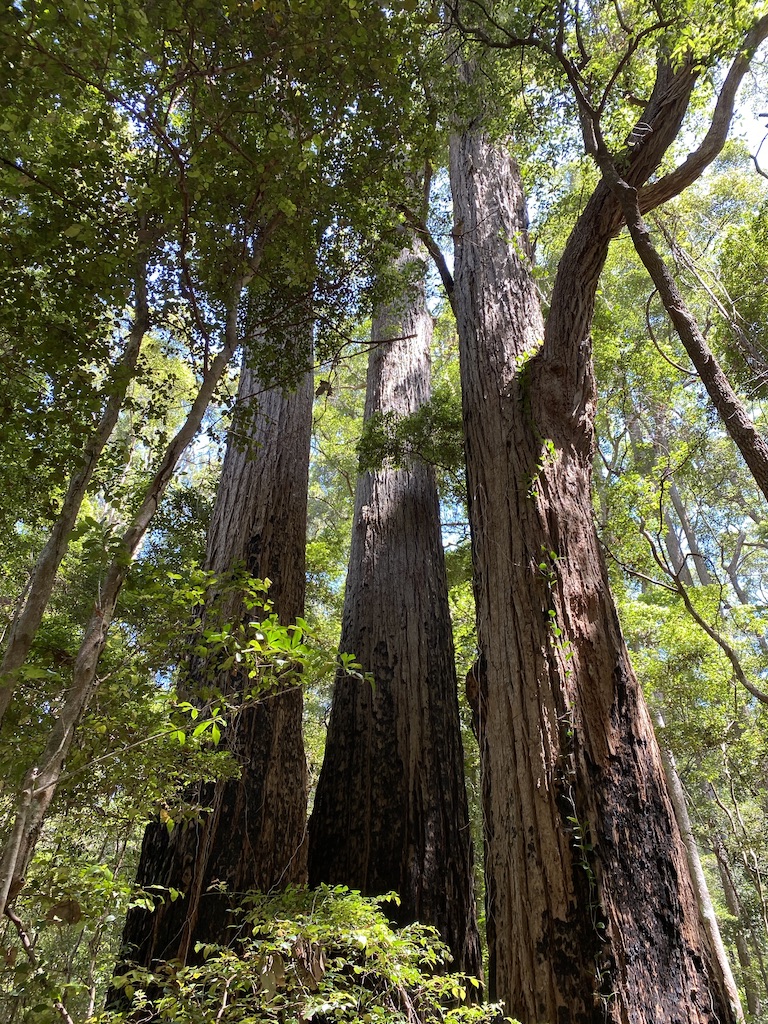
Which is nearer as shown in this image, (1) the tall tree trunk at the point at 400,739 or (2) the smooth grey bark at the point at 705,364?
(2) the smooth grey bark at the point at 705,364

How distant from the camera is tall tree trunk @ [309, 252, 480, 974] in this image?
385cm

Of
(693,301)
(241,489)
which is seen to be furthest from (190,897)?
(693,301)

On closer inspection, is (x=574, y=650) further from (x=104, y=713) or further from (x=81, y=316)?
(x=81, y=316)

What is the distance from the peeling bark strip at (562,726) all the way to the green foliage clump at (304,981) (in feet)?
1.68

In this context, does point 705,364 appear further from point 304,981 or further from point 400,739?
point 400,739

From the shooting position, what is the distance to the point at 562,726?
2.87 m

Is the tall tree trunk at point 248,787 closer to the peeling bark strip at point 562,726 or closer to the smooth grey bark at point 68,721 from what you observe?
the smooth grey bark at point 68,721

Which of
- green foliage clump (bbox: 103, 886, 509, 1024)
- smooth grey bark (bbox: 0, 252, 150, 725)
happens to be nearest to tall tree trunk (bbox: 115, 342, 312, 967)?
smooth grey bark (bbox: 0, 252, 150, 725)

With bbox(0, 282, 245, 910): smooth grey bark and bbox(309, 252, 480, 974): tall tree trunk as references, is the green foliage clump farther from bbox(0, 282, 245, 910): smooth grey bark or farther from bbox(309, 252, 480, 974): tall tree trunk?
bbox(309, 252, 480, 974): tall tree trunk

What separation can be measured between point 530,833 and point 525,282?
3.86 m

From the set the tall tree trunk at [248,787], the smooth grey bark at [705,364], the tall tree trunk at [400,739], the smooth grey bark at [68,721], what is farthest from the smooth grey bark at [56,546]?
the tall tree trunk at [400,739]

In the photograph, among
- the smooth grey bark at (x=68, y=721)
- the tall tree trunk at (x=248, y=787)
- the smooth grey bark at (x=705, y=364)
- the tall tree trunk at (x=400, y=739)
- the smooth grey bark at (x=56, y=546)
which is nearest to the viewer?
the smooth grey bark at (x=68, y=721)

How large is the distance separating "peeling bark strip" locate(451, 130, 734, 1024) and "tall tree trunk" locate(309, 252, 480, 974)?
1176mm

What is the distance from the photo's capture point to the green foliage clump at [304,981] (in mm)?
1576
